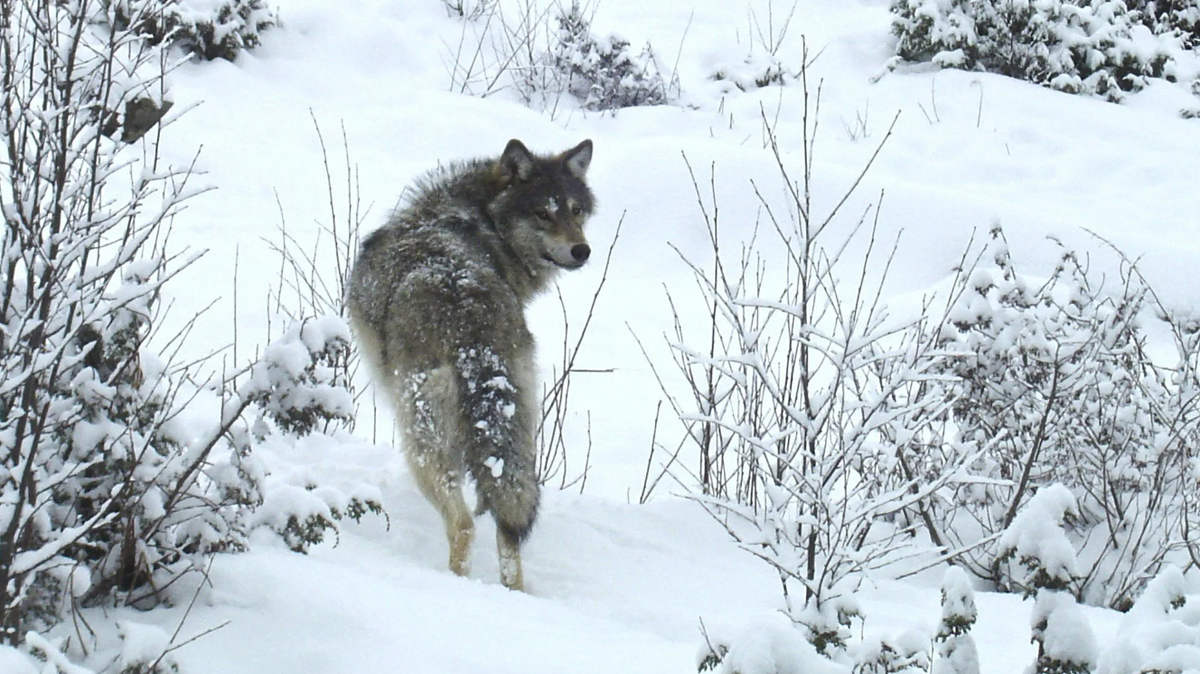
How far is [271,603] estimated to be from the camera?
2.47 metres

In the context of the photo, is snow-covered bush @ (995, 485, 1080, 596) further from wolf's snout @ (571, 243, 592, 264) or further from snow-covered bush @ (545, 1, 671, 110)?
snow-covered bush @ (545, 1, 671, 110)

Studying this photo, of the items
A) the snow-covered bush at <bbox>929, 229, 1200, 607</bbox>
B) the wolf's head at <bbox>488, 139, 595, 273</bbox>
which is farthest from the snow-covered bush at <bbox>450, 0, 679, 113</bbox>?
the snow-covered bush at <bbox>929, 229, 1200, 607</bbox>

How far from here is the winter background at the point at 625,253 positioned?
2.34 metres

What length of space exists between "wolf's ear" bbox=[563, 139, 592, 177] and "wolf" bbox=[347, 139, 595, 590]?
2.46 ft

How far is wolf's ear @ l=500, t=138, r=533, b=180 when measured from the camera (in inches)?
192

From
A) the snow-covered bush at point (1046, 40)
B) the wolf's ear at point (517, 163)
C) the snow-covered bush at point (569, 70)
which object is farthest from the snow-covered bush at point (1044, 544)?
the snow-covered bush at point (1046, 40)

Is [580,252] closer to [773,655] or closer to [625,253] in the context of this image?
[773,655]

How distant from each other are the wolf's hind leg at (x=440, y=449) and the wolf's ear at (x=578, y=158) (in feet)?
6.41

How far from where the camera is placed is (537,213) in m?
4.83

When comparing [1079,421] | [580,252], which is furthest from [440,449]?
[1079,421]

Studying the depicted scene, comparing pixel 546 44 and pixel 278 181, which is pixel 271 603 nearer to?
pixel 278 181

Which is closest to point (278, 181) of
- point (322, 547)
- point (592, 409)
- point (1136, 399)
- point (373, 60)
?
point (373, 60)

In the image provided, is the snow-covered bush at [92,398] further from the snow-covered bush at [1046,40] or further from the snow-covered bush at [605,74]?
the snow-covered bush at [1046,40]

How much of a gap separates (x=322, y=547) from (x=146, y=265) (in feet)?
4.07
